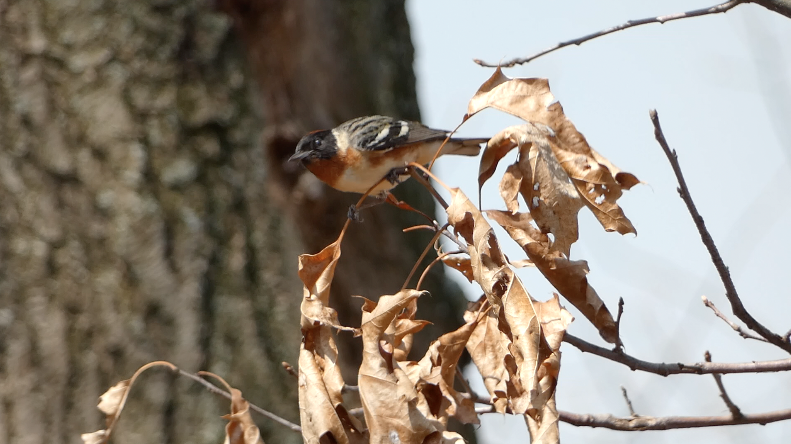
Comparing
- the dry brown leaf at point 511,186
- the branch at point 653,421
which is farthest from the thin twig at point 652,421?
the dry brown leaf at point 511,186

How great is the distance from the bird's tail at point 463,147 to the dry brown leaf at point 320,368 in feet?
6.16

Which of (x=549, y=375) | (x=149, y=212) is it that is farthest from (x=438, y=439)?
(x=149, y=212)

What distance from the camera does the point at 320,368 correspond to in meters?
2.02

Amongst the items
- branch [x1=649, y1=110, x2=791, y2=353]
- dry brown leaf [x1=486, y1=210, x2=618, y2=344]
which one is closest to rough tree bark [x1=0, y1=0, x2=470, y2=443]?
dry brown leaf [x1=486, y1=210, x2=618, y2=344]

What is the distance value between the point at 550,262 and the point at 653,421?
0.64m

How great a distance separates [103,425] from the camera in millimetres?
3625

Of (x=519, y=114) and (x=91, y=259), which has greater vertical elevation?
(x=519, y=114)

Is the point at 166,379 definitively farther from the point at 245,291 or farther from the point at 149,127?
the point at 149,127

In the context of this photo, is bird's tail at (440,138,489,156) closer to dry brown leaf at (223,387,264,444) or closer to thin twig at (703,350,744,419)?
thin twig at (703,350,744,419)

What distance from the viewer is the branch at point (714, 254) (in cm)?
178

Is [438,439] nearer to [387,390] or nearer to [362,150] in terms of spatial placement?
[387,390]

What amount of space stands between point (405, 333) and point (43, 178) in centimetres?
264

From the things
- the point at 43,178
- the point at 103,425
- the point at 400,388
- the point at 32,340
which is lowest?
the point at 103,425

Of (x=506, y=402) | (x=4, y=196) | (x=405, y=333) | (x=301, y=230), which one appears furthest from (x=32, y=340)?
(x=506, y=402)
